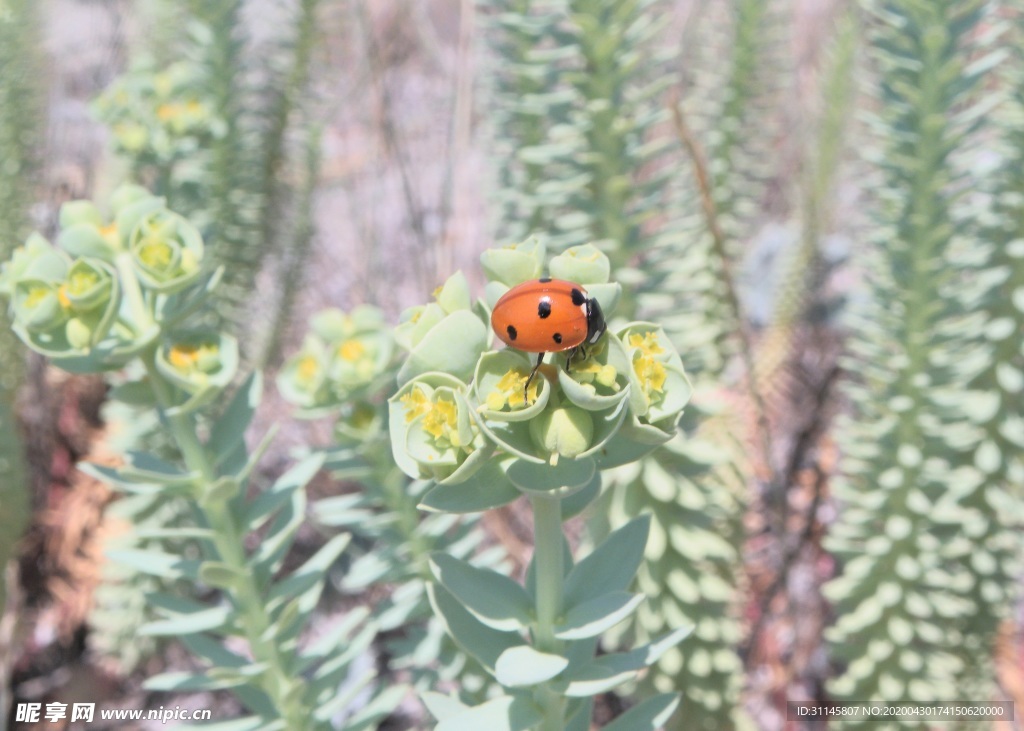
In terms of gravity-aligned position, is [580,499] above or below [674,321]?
above

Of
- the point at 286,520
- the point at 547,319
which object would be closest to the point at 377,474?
the point at 286,520

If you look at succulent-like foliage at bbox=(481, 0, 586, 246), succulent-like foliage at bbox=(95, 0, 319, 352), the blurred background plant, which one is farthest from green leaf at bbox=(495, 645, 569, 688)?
succulent-like foliage at bbox=(95, 0, 319, 352)

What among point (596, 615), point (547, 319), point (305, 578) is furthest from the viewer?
point (305, 578)

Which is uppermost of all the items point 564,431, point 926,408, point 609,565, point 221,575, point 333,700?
point 564,431

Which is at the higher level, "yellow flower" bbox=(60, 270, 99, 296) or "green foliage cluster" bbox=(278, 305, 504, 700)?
"yellow flower" bbox=(60, 270, 99, 296)

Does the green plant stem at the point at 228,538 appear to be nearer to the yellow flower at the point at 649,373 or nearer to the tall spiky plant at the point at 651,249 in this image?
the yellow flower at the point at 649,373

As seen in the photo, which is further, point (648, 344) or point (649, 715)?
point (649, 715)

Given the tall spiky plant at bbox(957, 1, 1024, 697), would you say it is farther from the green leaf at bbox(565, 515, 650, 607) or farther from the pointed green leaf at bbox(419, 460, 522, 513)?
the pointed green leaf at bbox(419, 460, 522, 513)

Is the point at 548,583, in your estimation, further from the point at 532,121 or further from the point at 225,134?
the point at 225,134
